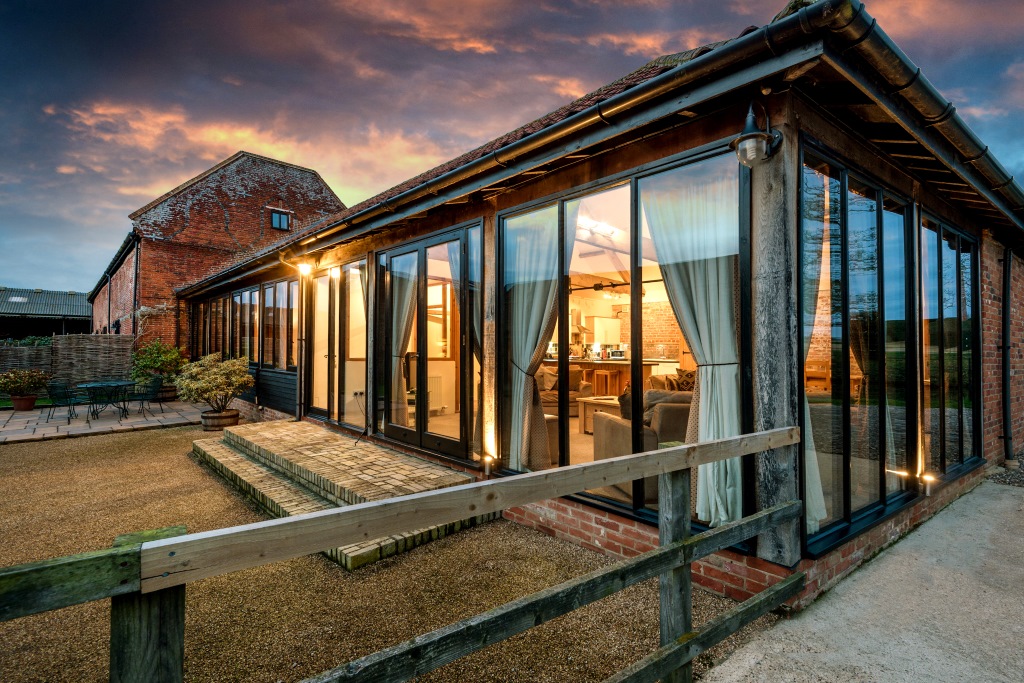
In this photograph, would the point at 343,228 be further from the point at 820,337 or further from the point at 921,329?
the point at 921,329

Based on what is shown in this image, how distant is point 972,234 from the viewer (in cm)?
495

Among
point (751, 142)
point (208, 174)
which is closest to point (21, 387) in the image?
point (208, 174)

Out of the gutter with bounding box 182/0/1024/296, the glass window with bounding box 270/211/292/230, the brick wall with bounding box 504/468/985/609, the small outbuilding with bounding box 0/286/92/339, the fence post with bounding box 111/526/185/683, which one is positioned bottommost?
the brick wall with bounding box 504/468/985/609

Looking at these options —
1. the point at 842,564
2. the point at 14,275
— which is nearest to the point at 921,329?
the point at 842,564

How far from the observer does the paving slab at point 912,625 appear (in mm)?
2070

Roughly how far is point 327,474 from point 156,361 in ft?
34.5

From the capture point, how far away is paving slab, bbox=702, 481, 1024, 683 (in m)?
2.07

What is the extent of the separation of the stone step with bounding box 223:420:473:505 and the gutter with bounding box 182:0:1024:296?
2.62m

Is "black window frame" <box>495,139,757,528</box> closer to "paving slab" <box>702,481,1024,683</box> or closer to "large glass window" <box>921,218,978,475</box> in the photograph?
"paving slab" <box>702,481,1024,683</box>

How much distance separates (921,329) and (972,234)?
1983mm

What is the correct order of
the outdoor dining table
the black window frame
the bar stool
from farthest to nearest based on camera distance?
the outdoor dining table < the bar stool < the black window frame

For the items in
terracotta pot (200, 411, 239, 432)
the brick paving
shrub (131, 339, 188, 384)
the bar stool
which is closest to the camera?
the brick paving

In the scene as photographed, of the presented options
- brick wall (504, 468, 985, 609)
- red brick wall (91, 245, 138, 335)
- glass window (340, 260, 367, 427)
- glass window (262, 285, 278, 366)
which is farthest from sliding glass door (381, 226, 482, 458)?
red brick wall (91, 245, 138, 335)

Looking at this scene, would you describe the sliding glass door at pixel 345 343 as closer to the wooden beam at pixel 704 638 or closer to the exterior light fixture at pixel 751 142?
the exterior light fixture at pixel 751 142
